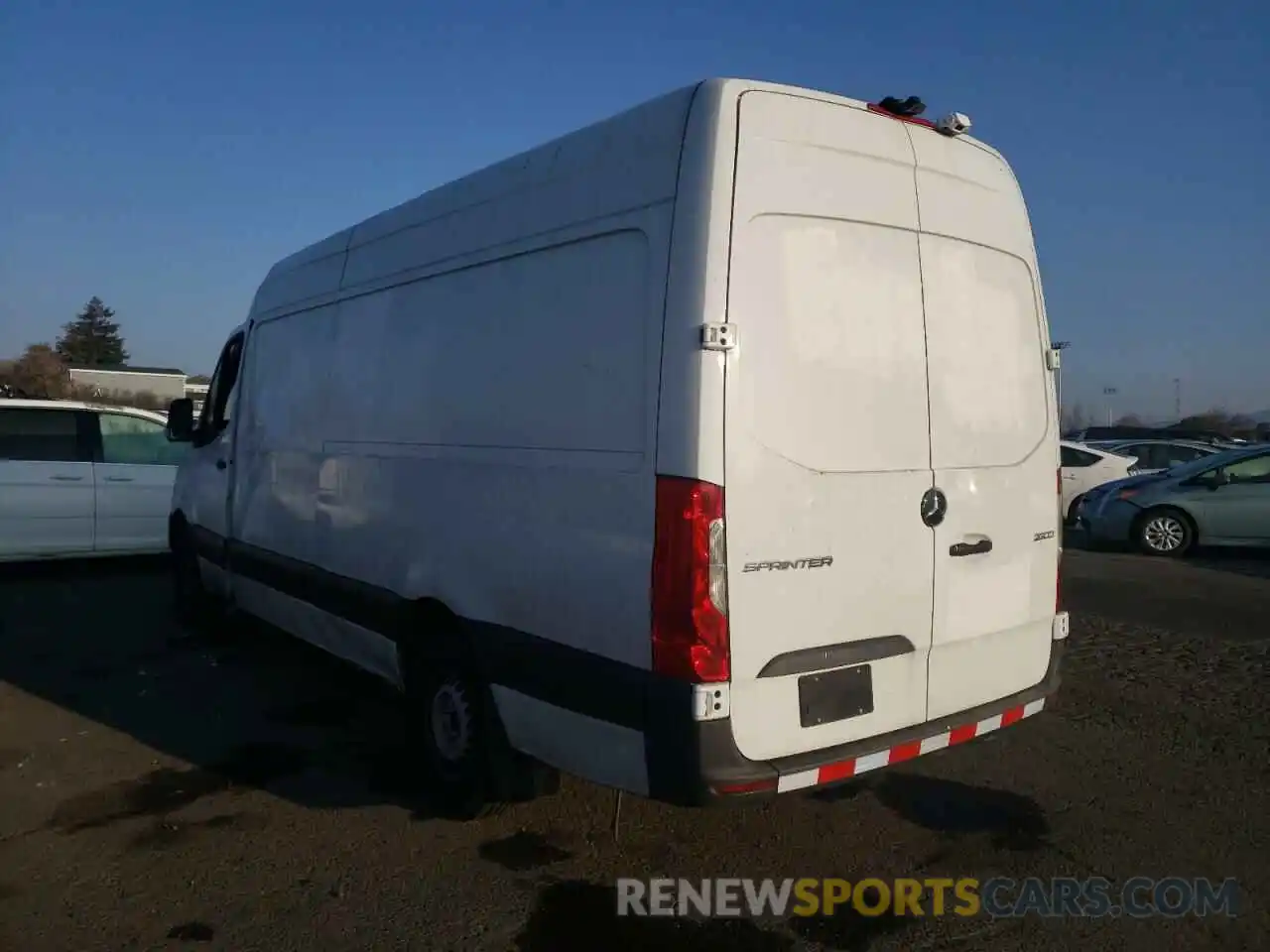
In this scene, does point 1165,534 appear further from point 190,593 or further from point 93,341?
point 93,341

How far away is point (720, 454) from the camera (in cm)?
306

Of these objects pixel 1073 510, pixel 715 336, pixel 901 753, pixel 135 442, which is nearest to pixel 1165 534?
pixel 1073 510

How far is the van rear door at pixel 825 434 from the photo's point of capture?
124 inches

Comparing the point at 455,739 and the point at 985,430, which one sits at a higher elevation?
the point at 985,430

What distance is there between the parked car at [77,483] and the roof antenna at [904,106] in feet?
30.1

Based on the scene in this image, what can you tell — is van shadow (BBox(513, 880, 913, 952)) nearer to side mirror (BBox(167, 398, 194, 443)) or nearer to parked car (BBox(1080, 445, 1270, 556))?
side mirror (BBox(167, 398, 194, 443))

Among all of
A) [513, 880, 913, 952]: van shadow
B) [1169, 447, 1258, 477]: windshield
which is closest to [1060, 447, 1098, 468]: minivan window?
[1169, 447, 1258, 477]: windshield

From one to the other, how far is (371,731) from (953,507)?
11.0ft

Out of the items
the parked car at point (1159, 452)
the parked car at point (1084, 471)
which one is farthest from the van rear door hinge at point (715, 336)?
the parked car at point (1159, 452)

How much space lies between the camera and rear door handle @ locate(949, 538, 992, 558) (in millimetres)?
3704

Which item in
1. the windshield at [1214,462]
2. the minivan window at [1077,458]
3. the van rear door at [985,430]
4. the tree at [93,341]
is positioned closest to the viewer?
the van rear door at [985,430]

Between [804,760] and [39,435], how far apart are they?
9567mm

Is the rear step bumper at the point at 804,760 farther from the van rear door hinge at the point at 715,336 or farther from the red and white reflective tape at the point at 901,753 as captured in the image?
the van rear door hinge at the point at 715,336

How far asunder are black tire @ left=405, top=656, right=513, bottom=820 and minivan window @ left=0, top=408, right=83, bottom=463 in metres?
7.36
